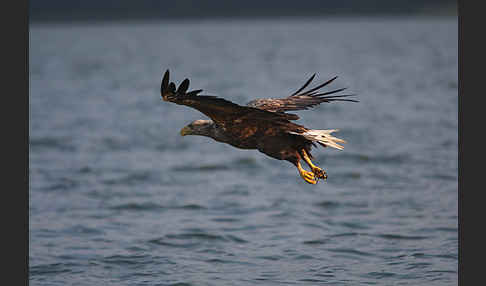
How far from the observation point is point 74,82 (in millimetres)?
36531

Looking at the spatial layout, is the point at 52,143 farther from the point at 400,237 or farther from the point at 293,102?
the point at 293,102

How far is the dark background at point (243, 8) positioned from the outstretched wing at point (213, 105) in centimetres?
11339

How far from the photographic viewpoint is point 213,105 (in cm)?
690

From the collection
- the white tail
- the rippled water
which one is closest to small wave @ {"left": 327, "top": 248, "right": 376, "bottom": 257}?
the rippled water

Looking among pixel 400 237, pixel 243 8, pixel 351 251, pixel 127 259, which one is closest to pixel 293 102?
pixel 351 251

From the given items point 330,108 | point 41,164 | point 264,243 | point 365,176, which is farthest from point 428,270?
point 330,108

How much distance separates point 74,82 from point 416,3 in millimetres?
96985

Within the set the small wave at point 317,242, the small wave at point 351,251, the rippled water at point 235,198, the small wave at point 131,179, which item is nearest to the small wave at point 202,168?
the rippled water at point 235,198

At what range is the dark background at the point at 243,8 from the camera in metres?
119

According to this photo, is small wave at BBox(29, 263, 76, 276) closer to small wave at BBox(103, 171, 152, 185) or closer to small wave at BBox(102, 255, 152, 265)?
small wave at BBox(102, 255, 152, 265)

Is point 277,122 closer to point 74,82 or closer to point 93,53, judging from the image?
point 74,82

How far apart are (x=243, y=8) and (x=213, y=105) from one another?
120059mm

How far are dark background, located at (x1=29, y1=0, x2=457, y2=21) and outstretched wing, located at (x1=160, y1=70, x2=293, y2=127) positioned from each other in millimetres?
113387

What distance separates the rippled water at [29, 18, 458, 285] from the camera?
9711 millimetres
